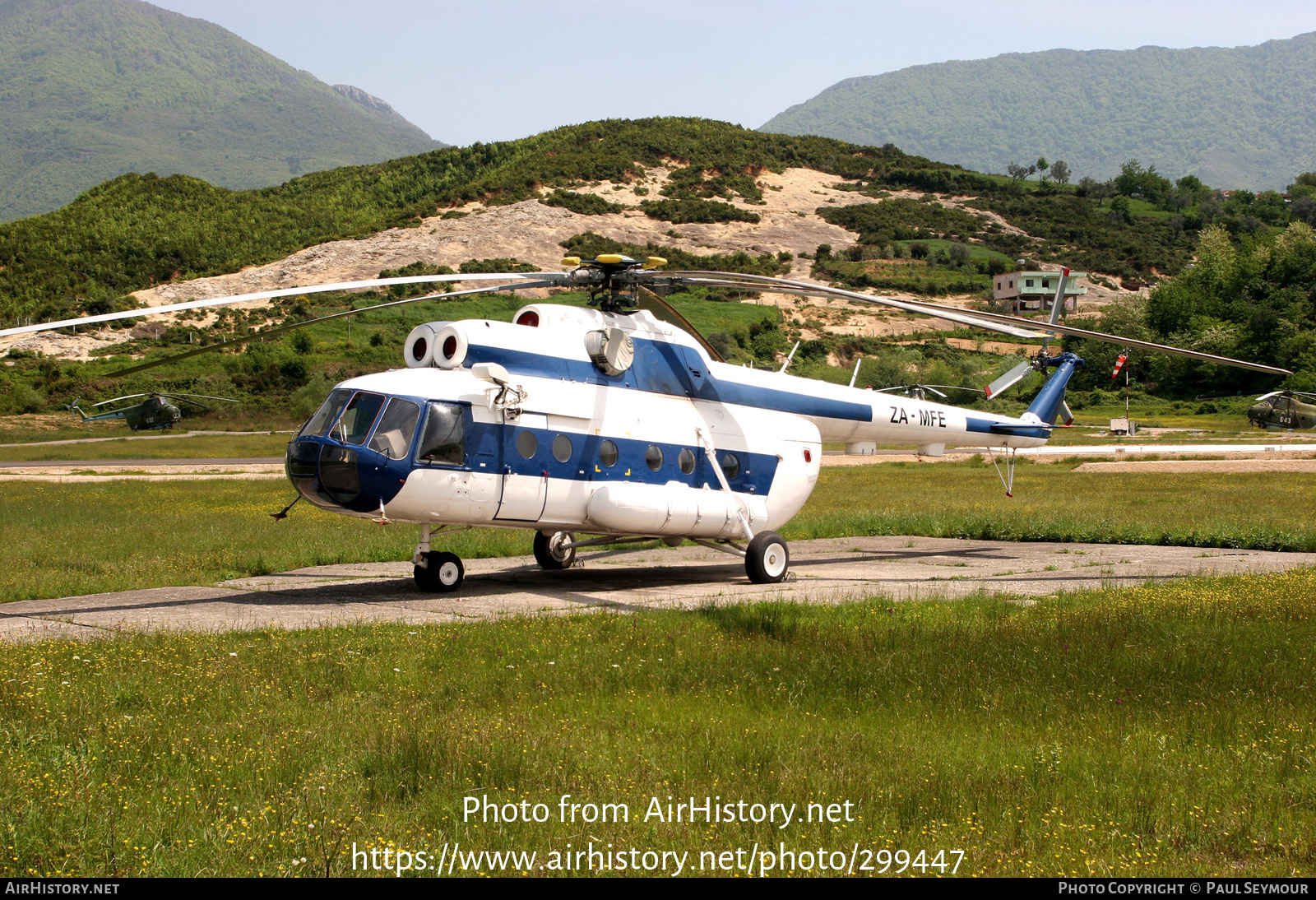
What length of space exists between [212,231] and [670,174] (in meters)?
62.6

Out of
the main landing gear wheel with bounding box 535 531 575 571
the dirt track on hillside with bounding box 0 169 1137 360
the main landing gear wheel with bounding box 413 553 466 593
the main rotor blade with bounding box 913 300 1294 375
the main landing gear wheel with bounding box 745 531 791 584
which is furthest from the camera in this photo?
the dirt track on hillside with bounding box 0 169 1137 360

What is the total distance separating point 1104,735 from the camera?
763 cm

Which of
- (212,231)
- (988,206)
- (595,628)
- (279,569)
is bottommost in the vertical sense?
(279,569)

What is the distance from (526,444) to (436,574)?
2.33m

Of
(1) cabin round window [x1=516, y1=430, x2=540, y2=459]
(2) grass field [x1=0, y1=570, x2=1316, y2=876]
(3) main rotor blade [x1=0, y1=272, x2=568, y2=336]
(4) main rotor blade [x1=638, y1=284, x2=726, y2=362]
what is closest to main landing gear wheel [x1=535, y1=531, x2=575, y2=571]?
(1) cabin round window [x1=516, y1=430, x2=540, y2=459]

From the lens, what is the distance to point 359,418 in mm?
13484

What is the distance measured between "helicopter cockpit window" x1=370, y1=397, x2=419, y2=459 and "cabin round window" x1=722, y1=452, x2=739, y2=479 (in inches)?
222

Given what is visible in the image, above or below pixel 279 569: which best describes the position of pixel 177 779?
above

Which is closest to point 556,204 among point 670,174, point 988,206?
point 670,174

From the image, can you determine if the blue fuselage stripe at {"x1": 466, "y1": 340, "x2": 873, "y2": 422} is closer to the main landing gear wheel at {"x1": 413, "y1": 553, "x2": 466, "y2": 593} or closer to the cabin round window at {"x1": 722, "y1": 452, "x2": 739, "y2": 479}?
the cabin round window at {"x1": 722, "y1": 452, "x2": 739, "y2": 479}

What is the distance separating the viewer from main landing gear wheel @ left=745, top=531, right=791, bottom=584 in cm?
1673

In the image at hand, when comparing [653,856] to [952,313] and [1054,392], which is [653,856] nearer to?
[952,313]

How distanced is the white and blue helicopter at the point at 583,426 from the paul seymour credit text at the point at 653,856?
6.87 m
